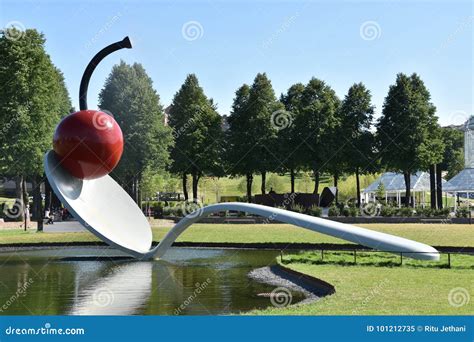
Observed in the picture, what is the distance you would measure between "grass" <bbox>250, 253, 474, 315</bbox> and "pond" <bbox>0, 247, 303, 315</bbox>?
1.59 metres

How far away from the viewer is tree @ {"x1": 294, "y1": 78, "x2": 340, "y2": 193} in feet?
180

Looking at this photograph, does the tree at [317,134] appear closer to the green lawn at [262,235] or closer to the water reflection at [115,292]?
the green lawn at [262,235]

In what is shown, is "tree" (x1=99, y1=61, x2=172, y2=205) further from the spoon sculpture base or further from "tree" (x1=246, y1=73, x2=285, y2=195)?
the spoon sculpture base

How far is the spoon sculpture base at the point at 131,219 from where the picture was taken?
1947 cm

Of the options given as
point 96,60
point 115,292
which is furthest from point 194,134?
point 115,292

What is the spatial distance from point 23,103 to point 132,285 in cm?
2601

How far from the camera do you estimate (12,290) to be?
1752 cm

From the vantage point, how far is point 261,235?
111ft

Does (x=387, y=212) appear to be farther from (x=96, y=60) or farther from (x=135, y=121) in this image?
(x=96, y=60)

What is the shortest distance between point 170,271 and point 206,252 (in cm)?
704

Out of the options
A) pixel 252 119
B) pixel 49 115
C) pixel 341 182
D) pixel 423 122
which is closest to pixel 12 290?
pixel 49 115

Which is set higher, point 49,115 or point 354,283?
point 49,115

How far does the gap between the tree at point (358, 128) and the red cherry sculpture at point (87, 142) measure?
122ft

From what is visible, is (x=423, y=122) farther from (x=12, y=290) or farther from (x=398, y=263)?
(x=12, y=290)
